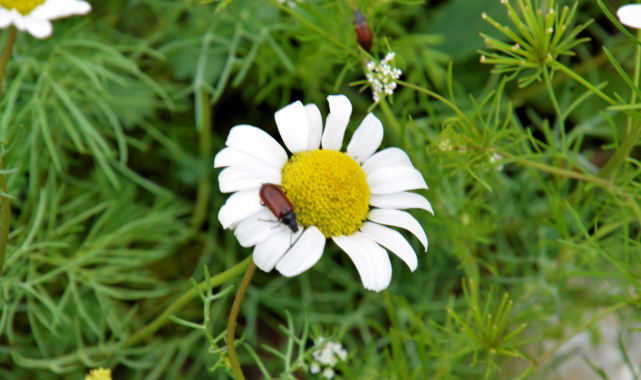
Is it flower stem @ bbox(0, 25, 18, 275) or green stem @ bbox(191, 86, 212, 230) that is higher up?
flower stem @ bbox(0, 25, 18, 275)

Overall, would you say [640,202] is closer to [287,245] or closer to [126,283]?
[287,245]

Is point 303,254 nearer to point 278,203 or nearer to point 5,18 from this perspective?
point 278,203

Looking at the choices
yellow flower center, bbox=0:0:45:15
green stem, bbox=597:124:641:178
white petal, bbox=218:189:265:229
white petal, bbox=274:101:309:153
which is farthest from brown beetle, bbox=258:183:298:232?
green stem, bbox=597:124:641:178

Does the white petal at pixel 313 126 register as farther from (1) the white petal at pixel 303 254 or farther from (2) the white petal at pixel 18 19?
(2) the white petal at pixel 18 19

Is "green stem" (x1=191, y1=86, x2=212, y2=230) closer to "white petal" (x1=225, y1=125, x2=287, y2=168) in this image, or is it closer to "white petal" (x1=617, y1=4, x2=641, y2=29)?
"white petal" (x1=225, y1=125, x2=287, y2=168)

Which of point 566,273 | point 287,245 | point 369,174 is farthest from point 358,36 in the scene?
point 566,273

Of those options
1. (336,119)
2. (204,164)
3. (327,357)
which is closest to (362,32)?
(336,119)

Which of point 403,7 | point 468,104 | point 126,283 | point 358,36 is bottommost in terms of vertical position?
point 126,283

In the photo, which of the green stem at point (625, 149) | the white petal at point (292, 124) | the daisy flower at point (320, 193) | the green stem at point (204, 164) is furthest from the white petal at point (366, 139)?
the green stem at point (204, 164)
